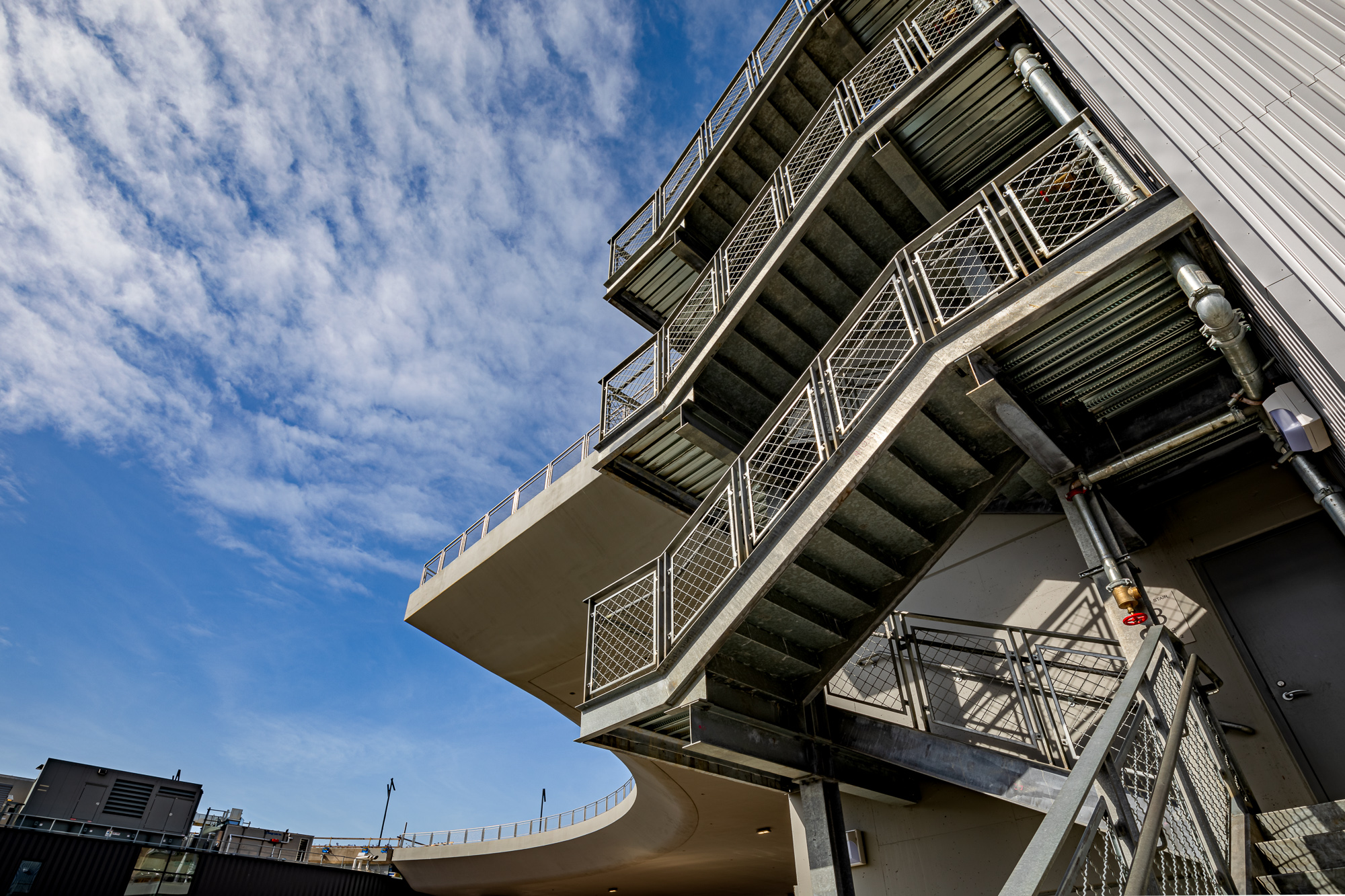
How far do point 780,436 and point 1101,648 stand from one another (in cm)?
378

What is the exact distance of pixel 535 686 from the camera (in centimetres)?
1572

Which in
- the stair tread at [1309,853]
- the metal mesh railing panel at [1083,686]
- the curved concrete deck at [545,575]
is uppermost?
the curved concrete deck at [545,575]

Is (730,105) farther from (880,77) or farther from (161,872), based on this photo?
(161,872)

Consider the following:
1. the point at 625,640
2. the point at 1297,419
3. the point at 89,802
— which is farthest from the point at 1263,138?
the point at 89,802

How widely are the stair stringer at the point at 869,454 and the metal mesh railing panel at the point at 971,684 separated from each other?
1.73 m

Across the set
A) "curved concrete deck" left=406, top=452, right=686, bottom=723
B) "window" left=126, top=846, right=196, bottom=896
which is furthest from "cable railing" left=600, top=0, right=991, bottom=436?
"window" left=126, top=846, right=196, bottom=896

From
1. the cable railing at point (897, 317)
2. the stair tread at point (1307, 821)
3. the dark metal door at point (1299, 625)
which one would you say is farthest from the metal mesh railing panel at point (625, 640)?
the dark metal door at point (1299, 625)

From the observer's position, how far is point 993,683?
6.95 m

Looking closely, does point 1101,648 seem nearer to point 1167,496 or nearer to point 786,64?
point 1167,496

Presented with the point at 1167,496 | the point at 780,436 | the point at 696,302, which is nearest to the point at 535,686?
the point at 696,302

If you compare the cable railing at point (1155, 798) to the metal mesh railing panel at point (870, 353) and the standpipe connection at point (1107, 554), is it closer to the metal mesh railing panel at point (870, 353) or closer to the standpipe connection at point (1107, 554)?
the standpipe connection at point (1107, 554)

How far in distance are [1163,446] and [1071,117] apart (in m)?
2.77

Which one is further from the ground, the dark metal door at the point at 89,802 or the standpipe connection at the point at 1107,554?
the dark metal door at the point at 89,802

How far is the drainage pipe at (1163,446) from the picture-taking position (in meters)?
4.91
